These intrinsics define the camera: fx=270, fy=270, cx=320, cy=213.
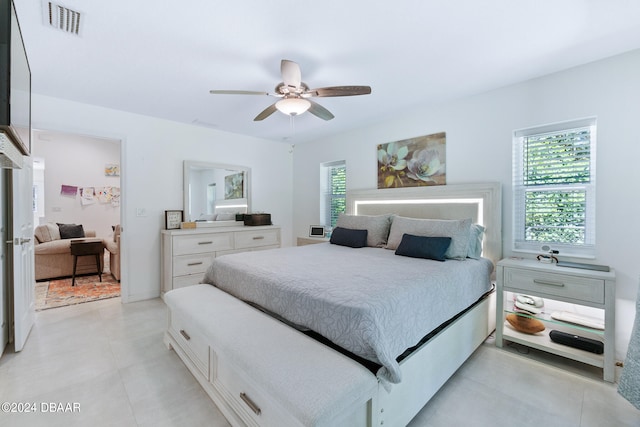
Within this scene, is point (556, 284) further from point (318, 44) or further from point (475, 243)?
point (318, 44)

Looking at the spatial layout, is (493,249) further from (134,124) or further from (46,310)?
(46,310)

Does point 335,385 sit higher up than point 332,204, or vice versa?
point 332,204

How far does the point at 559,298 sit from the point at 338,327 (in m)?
1.91

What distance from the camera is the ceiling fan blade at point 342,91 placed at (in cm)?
214

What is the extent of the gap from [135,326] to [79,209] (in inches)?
186

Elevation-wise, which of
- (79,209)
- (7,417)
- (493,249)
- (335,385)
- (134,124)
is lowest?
(7,417)

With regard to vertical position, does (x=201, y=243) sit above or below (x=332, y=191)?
below

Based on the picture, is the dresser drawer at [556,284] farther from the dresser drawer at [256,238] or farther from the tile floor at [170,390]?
the dresser drawer at [256,238]

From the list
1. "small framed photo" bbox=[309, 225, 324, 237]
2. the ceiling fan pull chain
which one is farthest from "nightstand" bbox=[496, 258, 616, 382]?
the ceiling fan pull chain

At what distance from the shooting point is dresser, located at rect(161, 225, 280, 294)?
348 centimetres

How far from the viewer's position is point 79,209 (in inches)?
231

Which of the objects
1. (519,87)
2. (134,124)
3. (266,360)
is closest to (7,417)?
(266,360)

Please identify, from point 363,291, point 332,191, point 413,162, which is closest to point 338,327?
point 363,291

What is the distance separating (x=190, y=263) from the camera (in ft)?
11.8
